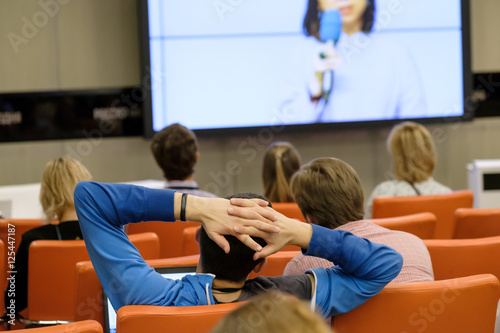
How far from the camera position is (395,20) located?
6.36 meters

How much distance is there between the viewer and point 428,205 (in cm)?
362

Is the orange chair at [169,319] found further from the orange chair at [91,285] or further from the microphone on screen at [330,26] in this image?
the microphone on screen at [330,26]

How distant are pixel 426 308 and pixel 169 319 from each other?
0.69 metres

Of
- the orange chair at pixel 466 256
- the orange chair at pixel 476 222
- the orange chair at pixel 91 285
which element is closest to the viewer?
the orange chair at pixel 91 285

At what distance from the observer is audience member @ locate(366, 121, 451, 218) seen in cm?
417

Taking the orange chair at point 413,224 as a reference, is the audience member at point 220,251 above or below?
above

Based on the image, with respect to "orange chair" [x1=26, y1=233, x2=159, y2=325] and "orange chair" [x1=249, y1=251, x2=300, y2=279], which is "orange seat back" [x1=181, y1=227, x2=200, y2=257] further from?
"orange chair" [x1=249, y1=251, x2=300, y2=279]

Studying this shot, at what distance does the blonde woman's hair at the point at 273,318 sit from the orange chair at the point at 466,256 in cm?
167

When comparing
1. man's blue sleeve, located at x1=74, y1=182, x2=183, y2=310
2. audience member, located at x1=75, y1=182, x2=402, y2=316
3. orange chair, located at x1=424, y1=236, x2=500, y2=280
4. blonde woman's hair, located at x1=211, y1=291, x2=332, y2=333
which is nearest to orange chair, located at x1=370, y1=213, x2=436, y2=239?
orange chair, located at x1=424, y1=236, x2=500, y2=280

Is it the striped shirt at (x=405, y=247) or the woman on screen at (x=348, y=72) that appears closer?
the striped shirt at (x=405, y=247)

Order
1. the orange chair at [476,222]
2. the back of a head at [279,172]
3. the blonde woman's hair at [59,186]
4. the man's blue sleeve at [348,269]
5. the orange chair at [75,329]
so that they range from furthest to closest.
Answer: the back of a head at [279,172] → the blonde woman's hair at [59,186] → the orange chair at [476,222] → the man's blue sleeve at [348,269] → the orange chair at [75,329]

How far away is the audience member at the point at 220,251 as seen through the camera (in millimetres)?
1527

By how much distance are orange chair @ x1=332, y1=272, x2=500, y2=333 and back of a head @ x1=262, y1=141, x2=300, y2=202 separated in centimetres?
221

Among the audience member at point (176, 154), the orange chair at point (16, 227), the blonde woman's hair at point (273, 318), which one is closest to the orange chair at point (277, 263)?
the blonde woman's hair at point (273, 318)
